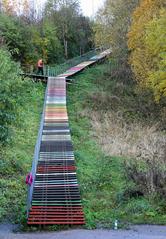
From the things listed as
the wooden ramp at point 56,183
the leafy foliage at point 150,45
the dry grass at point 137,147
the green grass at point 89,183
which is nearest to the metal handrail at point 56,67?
the leafy foliage at point 150,45

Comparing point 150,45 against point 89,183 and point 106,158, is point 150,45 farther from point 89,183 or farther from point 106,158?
point 89,183

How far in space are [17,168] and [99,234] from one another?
234 inches

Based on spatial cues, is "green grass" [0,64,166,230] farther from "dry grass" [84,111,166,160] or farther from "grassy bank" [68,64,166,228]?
"dry grass" [84,111,166,160]

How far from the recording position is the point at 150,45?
26531 millimetres

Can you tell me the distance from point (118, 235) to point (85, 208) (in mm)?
2168

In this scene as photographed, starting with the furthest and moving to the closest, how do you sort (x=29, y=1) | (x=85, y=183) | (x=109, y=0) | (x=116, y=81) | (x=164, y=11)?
1. (x=29, y=1)
2. (x=109, y=0)
3. (x=116, y=81)
4. (x=164, y=11)
5. (x=85, y=183)

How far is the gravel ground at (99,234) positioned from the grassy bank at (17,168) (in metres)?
1.00

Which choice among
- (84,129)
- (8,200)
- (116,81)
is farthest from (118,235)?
(116,81)

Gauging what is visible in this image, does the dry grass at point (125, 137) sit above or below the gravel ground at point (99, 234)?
above

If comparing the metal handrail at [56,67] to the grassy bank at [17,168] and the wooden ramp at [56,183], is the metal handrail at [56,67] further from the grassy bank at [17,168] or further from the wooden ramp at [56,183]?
the wooden ramp at [56,183]

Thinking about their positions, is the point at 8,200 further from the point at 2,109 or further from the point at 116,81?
the point at 116,81

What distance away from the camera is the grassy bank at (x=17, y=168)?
39.3 ft

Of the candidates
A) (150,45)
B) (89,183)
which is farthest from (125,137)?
(150,45)

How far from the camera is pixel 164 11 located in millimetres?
26875
